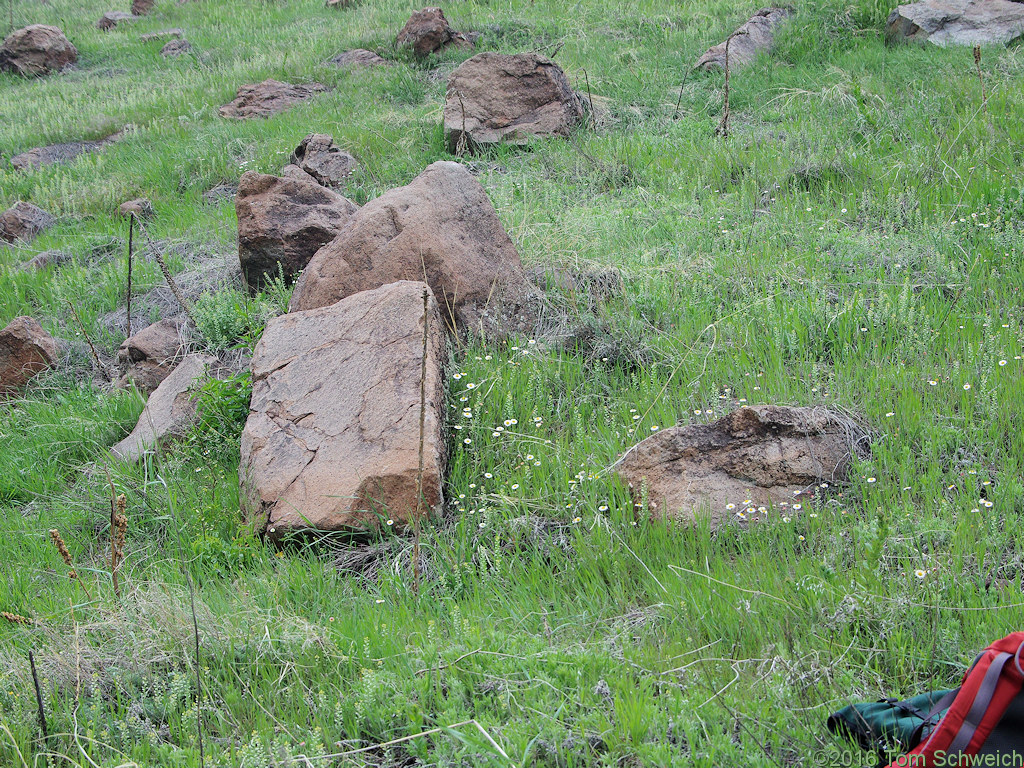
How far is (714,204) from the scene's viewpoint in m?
6.33

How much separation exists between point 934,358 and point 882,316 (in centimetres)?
41

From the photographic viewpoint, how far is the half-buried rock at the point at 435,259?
5012 millimetres

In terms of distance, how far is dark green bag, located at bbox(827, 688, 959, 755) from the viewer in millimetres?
2154

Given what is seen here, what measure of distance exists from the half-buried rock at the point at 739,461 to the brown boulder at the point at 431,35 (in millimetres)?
9433

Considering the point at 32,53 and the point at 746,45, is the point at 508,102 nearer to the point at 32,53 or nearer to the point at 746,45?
the point at 746,45

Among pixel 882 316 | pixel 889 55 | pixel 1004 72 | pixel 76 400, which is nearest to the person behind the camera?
pixel 882 316

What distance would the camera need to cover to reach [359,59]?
39.2 feet

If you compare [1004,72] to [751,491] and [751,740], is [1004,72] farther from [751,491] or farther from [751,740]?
[751,740]

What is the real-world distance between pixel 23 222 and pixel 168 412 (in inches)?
196

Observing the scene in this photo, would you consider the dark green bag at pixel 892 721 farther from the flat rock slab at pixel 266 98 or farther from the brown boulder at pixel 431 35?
the brown boulder at pixel 431 35

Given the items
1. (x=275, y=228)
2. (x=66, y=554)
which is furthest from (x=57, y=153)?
(x=66, y=554)

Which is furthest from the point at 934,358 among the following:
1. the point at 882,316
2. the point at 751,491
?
the point at 751,491

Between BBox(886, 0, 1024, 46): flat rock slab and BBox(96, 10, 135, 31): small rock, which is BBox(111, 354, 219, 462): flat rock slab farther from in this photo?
BBox(96, 10, 135, 31): small rock

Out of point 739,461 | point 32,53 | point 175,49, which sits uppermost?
point 32,53
